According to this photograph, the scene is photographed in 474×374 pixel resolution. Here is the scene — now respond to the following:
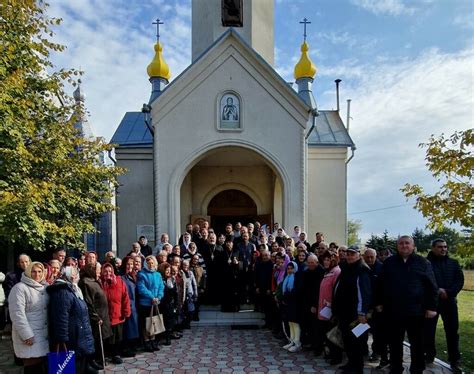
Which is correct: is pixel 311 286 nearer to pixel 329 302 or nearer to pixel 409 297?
pixel 329 302

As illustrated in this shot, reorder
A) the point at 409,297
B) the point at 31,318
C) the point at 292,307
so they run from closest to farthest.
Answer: the point at 31,318 → the point at 409,297 → the point at 292,307

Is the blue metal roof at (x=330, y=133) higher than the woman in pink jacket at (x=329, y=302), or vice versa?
the blue metal roof at (x=330, y=133)

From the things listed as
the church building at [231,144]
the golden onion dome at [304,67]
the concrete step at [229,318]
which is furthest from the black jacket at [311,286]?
the golden onion dome at [304,67]

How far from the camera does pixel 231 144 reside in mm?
10688

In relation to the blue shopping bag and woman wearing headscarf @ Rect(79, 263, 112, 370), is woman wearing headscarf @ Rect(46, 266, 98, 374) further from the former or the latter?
woman wearing headscarf @ Rect(79, 263, 112, 370)

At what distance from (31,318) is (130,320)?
2.03 meters

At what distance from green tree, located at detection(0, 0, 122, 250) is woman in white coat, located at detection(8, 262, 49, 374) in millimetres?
2109

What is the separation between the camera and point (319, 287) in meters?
5.94

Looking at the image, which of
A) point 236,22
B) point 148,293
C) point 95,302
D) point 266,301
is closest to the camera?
point 95,302

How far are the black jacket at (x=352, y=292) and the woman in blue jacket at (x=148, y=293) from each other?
116 inches

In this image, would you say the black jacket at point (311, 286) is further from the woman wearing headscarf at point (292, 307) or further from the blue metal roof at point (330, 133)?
the blue metal roof at point (330, 133)

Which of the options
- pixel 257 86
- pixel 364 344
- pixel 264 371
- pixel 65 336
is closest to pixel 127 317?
pixel 65 336

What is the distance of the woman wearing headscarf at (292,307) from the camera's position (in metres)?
6.34

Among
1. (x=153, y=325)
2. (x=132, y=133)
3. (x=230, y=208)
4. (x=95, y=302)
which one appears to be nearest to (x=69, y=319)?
(x=95, y=302)
